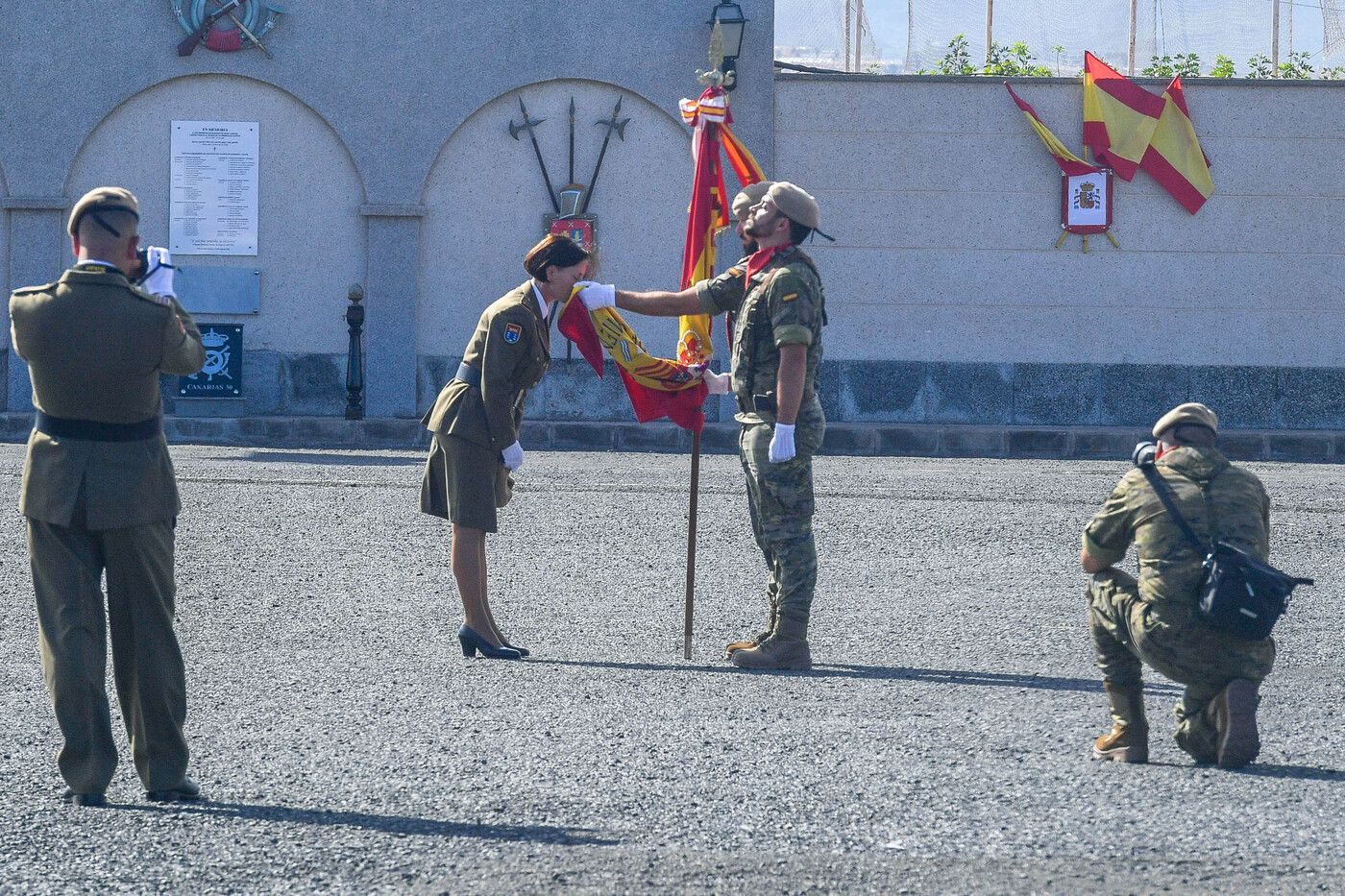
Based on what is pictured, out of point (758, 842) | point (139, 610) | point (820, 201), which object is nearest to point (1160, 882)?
point (758, 842)

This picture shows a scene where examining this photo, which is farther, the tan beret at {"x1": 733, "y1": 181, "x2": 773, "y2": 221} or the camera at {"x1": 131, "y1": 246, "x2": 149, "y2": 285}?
the tan beret at {"x1": 733, "y1": 181, "x2": 773, "y2": 221}

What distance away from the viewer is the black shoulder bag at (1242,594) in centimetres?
491

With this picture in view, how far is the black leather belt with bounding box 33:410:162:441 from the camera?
15.1 ft

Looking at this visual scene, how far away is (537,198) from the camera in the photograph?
60.0 ft

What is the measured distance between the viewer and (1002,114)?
715 inches

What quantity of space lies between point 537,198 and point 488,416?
11.8 metres

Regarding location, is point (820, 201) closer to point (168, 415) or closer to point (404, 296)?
point (404, 296)

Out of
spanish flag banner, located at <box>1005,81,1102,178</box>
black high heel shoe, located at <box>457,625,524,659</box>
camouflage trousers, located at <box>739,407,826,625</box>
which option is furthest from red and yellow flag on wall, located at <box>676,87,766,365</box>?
spanish flag banner, located at <box>1005,81,1102,178</box>

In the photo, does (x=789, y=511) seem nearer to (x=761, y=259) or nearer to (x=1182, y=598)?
(x=761, y=259)

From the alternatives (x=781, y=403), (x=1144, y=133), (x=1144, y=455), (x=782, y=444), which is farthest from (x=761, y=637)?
(x=1144, y=133)

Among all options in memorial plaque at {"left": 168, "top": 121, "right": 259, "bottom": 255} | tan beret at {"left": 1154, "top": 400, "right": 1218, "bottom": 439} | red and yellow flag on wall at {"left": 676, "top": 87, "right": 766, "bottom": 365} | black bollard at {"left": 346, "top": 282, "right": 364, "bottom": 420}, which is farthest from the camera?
memorial plaque at {"left": 168, "top": 121, "right": 259, "bottom": 255}

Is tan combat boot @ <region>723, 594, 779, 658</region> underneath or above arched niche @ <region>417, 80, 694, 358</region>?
underneath

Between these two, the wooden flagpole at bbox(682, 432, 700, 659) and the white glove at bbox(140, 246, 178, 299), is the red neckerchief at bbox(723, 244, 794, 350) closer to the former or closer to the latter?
the wooden flagpole at bbox(682, 432, 700, 659)

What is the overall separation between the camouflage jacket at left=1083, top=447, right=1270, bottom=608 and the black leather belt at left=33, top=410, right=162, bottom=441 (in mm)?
2816
